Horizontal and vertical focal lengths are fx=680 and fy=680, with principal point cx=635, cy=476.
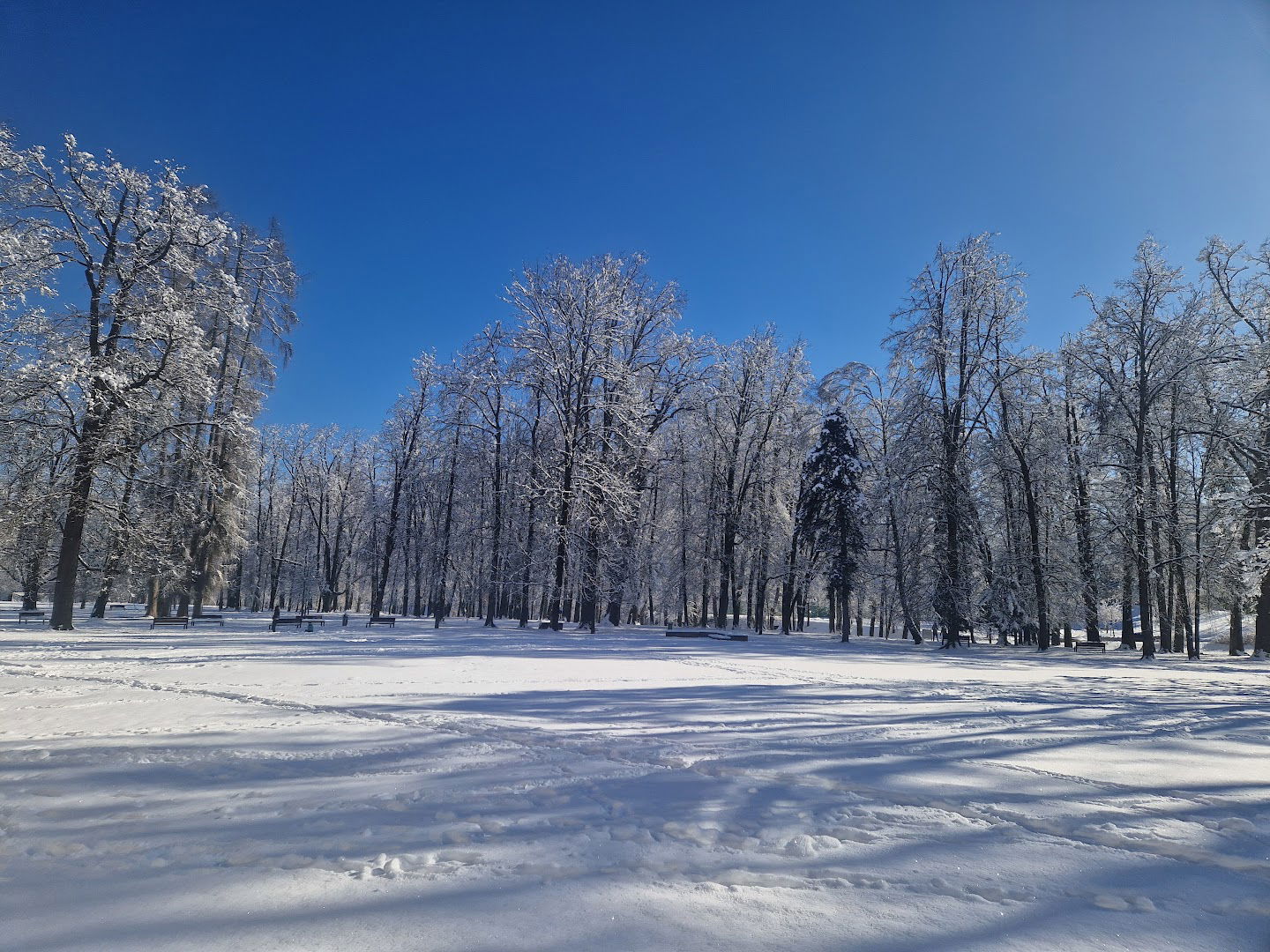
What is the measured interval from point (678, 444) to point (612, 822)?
95.4 ft

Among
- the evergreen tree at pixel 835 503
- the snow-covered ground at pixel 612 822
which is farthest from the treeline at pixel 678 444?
the snow-covered ground at pixel 612 822

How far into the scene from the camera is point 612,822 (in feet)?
12.5

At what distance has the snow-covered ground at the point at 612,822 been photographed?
274 centimetres

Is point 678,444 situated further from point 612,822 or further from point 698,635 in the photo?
point 612,822

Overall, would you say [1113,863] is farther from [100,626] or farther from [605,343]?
[100,626]

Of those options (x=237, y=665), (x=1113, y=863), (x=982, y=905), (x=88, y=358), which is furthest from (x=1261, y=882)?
(x=88, y=358)

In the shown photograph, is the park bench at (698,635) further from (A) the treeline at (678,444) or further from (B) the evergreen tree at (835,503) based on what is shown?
(B) the evergreen tree at (835,503)

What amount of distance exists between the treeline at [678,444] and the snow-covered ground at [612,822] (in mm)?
10498

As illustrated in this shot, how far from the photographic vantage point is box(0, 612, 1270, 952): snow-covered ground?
2.74m

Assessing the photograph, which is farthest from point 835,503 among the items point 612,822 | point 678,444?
point 612,822

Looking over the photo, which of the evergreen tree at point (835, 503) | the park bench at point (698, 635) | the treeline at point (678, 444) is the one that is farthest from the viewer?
the evergreen tree at point (835, 503)

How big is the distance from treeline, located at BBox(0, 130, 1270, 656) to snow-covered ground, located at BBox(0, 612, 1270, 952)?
10.5 meters

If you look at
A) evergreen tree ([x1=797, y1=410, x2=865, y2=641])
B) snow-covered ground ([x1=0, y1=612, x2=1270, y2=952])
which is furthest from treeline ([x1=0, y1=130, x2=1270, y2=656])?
snow-covered ground ([x1=0, y1=612, x2=1270, y2=952])

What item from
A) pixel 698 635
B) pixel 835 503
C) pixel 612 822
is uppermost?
pixel 835 503
